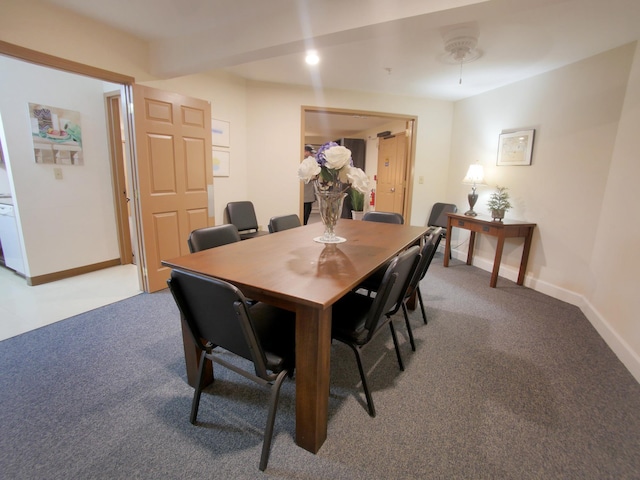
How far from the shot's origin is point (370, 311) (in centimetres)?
140

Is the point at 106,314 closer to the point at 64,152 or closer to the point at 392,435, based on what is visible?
the point at 64,152

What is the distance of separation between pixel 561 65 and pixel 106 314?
4.77 metres

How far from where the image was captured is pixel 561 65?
116 inches

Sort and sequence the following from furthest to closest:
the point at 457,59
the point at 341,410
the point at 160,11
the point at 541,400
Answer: the point at 457,59 → the point at 160,11 → the point at 541,400 → the point at 341,410

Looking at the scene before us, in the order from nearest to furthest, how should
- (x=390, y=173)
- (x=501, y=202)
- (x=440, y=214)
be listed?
(x=501, y=202)
(x=440, y=214)
(x=390, y=173)

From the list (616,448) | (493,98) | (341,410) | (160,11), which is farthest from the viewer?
(493,98)

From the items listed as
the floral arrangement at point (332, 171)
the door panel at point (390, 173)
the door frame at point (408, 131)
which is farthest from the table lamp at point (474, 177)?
the floral arrangement at point (332, 171)

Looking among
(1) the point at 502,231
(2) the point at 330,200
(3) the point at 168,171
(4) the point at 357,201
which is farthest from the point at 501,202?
(4) the point at 357,201

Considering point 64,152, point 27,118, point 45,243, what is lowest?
point 45,243

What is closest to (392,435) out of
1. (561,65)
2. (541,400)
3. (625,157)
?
(541,400)

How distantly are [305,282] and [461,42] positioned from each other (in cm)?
243

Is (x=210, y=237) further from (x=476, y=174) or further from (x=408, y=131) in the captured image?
(x=408, y=131)

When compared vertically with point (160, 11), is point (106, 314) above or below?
below

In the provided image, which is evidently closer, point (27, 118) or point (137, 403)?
point (137, 403)
